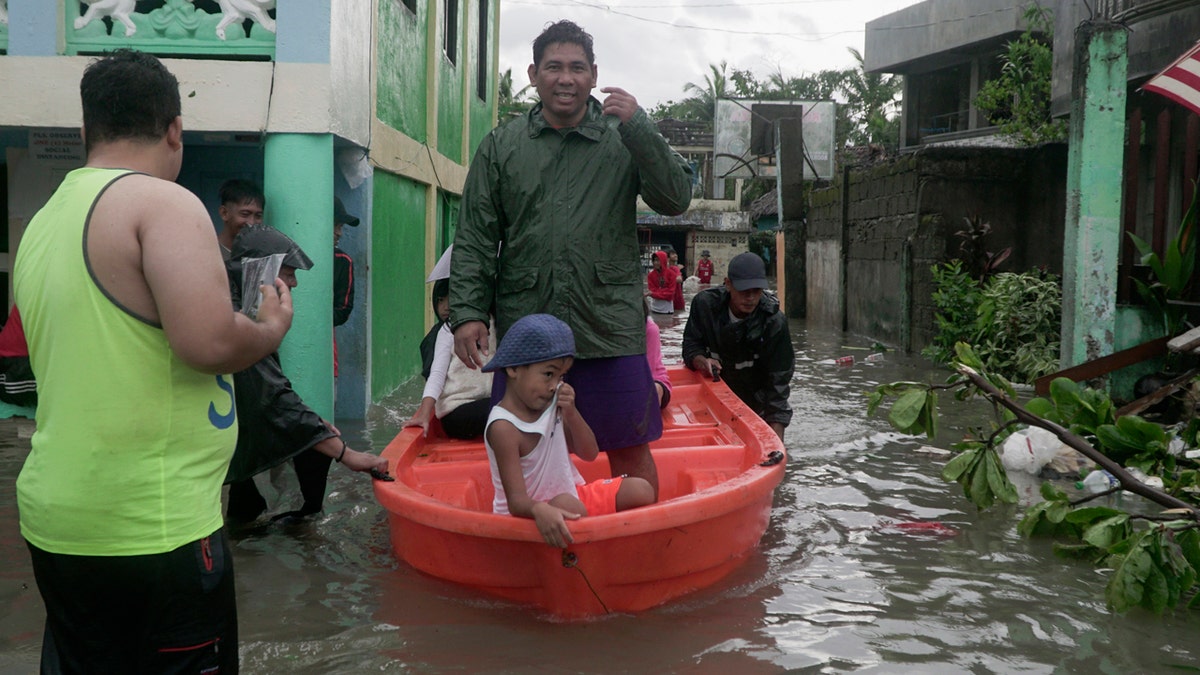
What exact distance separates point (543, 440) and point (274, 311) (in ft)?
5.45

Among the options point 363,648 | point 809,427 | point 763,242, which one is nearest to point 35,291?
point 363,648

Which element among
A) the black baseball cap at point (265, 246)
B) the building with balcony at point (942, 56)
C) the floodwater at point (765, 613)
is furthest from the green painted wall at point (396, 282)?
the building with balcony at point (942, 56)

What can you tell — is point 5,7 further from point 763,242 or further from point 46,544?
point 763,242

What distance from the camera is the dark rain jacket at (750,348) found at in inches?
254

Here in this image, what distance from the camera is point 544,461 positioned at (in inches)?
152

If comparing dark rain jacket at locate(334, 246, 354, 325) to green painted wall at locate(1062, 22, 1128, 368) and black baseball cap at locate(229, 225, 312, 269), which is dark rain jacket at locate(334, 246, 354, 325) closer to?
black baseball cap at locate(229, 225, 312, 269)

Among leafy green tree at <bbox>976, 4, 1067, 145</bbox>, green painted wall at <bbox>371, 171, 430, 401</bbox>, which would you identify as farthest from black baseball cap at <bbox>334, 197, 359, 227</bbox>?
leafy green tree at <bbox>976, 4, 1067, 145</bbox>

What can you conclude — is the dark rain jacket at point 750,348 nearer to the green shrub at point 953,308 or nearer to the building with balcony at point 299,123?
the building with balcony at point 299,123

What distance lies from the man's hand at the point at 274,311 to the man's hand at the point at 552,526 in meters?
1.43

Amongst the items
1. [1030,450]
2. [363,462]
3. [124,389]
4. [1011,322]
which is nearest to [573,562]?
[363,462]

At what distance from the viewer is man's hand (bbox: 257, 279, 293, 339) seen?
226 centimetres

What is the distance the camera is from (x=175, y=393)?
2.15m

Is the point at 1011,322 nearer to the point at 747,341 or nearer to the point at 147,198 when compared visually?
the point at 747,341

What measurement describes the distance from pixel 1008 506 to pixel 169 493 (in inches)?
191
